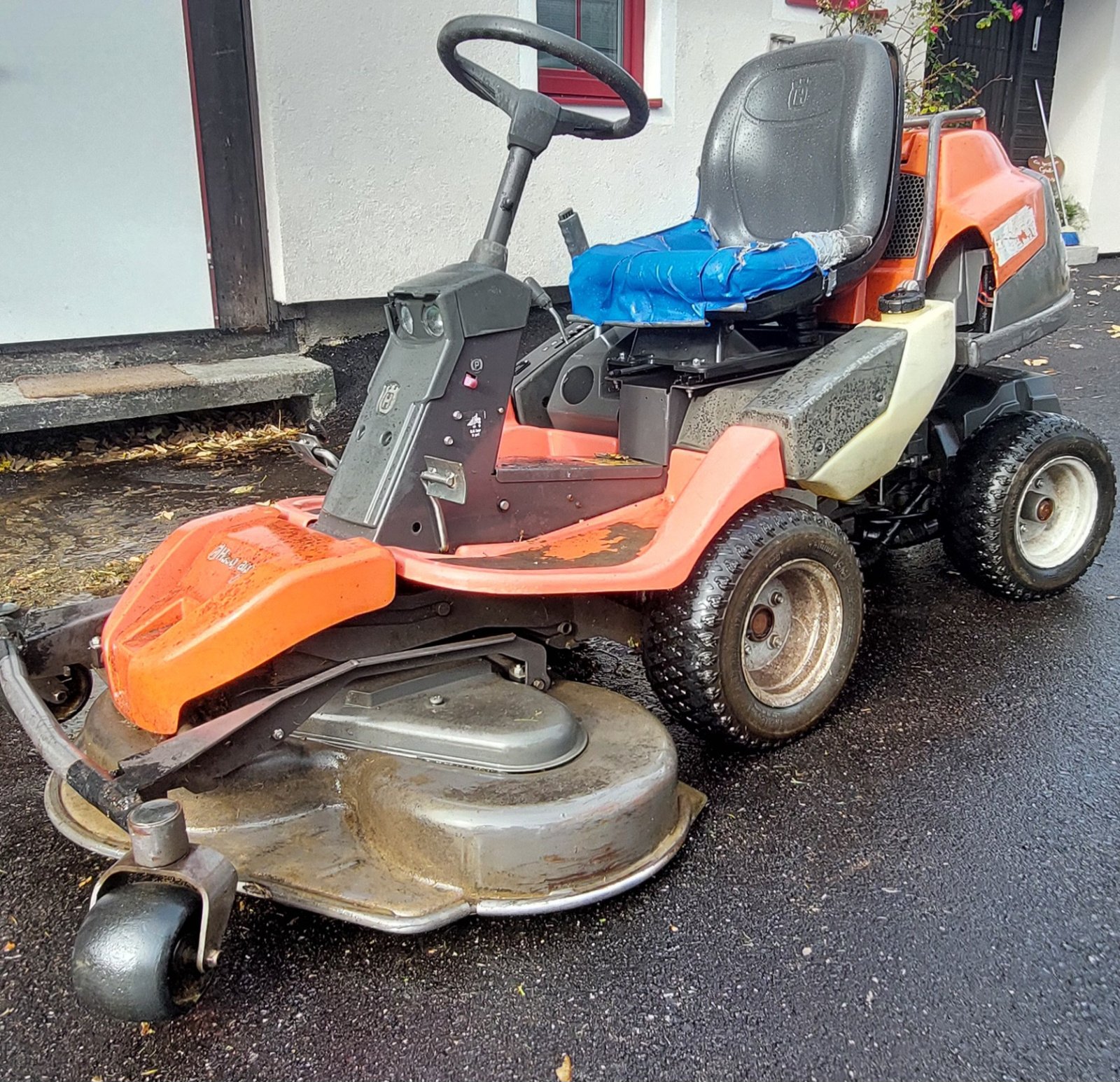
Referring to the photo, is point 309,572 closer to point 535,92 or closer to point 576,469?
point 576,469

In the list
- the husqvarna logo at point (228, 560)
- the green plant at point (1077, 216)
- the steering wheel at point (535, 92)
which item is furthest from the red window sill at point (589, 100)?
the green plant at point (1077, 216)

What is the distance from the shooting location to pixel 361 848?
6.53 feet

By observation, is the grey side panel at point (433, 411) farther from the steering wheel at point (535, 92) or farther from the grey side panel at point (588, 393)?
the grey side panel at point (588, 393)

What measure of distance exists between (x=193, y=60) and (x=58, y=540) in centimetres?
261

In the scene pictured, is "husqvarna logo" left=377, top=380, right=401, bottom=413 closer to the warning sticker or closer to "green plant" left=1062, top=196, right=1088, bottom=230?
the warning sticker

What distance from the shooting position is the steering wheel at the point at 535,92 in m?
2.32

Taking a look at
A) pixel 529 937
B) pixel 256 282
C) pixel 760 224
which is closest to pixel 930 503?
pixel 760 224

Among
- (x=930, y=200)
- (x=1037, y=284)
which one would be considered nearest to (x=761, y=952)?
(x=930, y=200)

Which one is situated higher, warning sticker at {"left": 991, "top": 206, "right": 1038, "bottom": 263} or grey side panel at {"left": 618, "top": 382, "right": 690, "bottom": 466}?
warning sticker at {"left": 991, "top": 206, "right": 1038, "bottom": 263}

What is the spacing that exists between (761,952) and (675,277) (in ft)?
5.14

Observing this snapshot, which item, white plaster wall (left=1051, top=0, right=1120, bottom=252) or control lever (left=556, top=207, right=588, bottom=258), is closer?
control lever (left=556, top=207, right=588, bottom=258)

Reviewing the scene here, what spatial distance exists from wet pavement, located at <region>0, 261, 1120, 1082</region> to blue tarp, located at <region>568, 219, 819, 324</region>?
3.63 ft

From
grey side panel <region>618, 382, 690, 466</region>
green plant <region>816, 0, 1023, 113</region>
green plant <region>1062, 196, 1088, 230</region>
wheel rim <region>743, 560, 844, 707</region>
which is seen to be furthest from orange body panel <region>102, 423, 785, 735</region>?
green plant <region>1062, 196, 1088, 230</region>

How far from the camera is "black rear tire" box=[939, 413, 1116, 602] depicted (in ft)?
10.5
